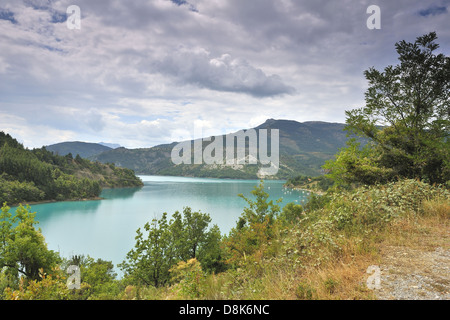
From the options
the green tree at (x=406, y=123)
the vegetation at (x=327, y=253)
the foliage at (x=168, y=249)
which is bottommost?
the foliage at (x=168, y=249)

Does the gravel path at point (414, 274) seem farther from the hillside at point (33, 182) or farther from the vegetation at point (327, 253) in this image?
the hillside at point (33, 182)

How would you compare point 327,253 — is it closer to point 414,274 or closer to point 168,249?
point 414,274

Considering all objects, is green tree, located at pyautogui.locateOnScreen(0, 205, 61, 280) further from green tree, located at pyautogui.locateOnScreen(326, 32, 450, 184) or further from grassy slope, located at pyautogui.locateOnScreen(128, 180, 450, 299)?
green tree, located at pyautogui.locateOnScreen(326, 32, 450, 184)

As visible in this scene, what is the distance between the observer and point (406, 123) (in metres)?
14.1

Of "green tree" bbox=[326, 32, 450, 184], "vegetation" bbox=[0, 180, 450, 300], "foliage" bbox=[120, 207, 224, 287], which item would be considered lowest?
"foliage" bbox=[120, 207, 224, 287]

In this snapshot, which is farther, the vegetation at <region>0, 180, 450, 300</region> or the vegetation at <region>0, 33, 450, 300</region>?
the vegetation at <region>0, 33, 450, 300</region>

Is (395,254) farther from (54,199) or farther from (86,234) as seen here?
(54,199)

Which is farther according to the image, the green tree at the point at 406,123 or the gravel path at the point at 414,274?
the green tree at the point at 406,123

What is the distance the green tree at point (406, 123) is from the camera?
12859mm

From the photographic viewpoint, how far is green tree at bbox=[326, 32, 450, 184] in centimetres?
1286

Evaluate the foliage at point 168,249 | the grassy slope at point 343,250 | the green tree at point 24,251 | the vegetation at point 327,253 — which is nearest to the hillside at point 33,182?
the green tree at point 24,251

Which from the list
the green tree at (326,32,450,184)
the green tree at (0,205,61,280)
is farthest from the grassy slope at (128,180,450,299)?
the green tree at (0,205,61,280)
